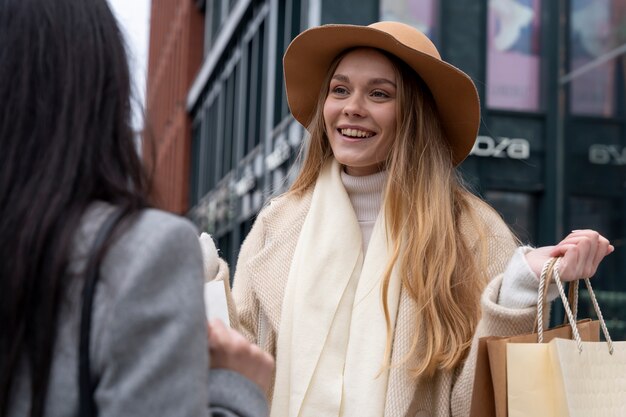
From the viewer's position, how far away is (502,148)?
14477mm

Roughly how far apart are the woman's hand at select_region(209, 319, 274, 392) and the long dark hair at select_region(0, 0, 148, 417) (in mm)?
277

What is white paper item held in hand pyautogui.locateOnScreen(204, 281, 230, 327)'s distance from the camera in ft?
9.22

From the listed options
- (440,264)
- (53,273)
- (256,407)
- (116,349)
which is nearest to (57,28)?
(53,273)

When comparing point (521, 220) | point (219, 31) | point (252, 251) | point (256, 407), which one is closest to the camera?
point (256, 407)

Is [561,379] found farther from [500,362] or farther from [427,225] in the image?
[427,225]

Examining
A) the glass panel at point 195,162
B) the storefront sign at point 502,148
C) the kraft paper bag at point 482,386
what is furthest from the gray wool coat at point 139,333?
the glass panel at point 195,162

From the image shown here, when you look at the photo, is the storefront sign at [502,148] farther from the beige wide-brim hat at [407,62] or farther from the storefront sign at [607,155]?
the beige wide-brim hat at [407,62]

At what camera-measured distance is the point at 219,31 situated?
92.2 ft

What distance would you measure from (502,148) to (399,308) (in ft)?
37.9

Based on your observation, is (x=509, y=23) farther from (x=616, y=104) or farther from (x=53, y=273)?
(x=53, y=273)

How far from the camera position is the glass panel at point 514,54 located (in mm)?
14797

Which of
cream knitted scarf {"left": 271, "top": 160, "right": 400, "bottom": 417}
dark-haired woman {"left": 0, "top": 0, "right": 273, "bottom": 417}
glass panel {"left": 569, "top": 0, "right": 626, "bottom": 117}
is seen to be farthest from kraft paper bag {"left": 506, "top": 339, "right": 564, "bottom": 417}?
glass panel {"left": 569, "top": 0, "right": 626, "bottom": 117}

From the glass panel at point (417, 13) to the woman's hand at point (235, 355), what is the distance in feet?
43.8

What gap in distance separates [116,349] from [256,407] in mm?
334
